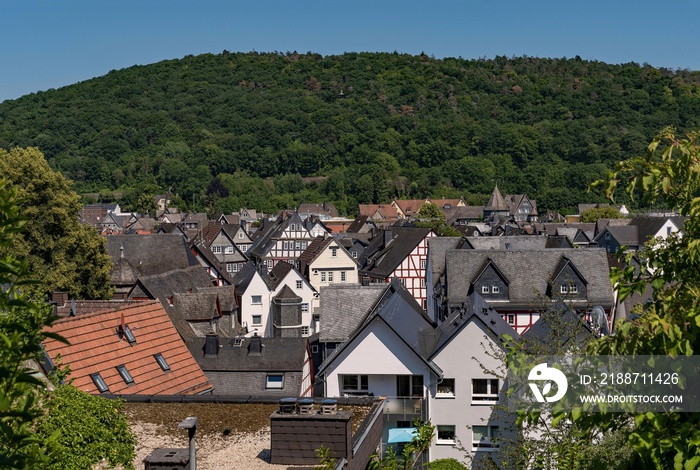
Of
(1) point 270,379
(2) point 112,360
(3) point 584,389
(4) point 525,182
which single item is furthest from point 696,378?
(4) point 525,182

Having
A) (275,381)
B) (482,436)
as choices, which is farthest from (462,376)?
(275,381)

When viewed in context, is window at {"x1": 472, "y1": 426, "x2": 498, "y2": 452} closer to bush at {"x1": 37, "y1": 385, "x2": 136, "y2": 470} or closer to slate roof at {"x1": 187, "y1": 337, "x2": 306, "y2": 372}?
slate roof at {"x1": 187, "y1": 337, "x2": 306, "y2": 372}

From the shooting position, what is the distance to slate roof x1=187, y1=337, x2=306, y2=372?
26.0 meters

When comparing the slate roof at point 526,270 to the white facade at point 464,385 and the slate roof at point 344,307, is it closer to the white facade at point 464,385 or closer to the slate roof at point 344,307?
the slate roof at point 344,307

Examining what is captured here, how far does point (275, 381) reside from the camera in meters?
25.9

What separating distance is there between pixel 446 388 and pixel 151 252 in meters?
26.8

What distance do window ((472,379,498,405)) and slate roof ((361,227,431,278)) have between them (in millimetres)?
27412

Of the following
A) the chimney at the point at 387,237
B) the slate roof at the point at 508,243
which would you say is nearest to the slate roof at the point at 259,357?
the slate roof at the point at 508,243

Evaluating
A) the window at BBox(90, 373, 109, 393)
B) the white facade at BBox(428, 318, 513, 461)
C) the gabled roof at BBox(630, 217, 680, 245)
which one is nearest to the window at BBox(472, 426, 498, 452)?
the white facade at BBox(428, 318, 513, 461)

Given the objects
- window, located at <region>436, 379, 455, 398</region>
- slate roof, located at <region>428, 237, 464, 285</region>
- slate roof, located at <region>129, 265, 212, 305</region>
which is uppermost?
slate roof, located at <region>428, 237, 464, 285</region>

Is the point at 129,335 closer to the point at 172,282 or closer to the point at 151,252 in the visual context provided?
the point at 172,282

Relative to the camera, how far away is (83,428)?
9172 mm

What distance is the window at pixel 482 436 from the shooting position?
20.7m

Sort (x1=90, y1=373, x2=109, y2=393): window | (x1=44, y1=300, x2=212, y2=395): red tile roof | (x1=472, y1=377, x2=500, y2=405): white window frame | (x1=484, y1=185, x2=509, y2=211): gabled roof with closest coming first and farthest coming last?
(x1=90, y1=373, x2=109, y2=393): window, (x1=44, y1=300, x2=212, y2=395): red tile roof, (x1=472, y1=377, x2=500, y2=405): white window frame, (x1=484, y1=185, x2=509, y2=211): gabled roof
